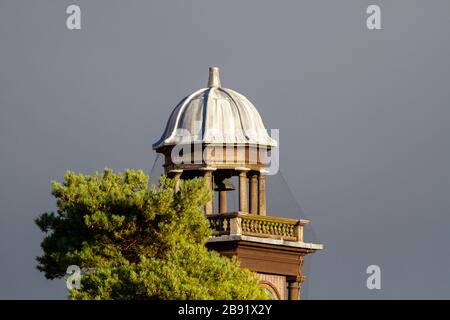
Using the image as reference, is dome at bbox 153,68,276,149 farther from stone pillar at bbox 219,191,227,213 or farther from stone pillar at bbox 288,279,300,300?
stone pillar at bbox 288,279,300,300

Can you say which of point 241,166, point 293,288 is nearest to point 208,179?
point 241,166

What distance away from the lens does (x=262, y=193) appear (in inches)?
3066

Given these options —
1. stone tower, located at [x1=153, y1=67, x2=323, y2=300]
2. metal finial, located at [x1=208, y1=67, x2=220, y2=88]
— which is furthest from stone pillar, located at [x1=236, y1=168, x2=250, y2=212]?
metal finial, located at [x1=208, y1=67, x2=220, y2=88]

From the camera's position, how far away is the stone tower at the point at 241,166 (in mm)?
76000

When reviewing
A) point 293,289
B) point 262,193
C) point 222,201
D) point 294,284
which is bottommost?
point 293,289

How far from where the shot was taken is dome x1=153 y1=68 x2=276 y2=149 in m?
76.5

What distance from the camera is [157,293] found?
6744 cm

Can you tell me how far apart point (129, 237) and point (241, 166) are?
21.8ft

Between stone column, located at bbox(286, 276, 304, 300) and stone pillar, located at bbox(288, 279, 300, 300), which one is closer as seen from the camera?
stone pillar, located at bbox(288, 279, 300, 300)

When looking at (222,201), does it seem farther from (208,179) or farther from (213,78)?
(213,78)
